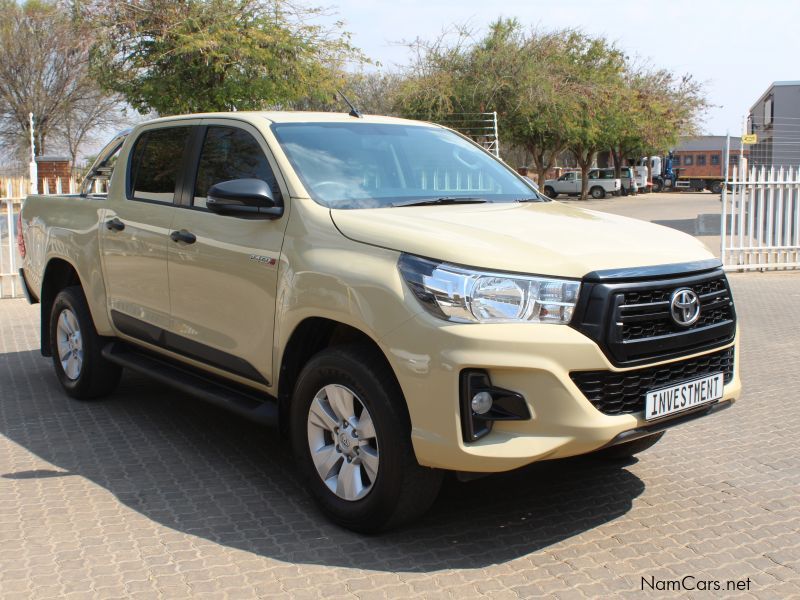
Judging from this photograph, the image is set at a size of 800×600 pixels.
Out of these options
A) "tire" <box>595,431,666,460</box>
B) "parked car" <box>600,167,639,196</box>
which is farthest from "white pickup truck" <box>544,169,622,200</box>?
"tire" <box>595,431,666,460</box>

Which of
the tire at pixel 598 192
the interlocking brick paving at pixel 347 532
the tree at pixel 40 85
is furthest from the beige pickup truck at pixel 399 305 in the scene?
the tire at pixel 598 192

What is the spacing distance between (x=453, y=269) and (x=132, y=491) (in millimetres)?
2260

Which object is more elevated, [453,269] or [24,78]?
[24,78]

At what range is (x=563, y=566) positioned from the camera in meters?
3.72

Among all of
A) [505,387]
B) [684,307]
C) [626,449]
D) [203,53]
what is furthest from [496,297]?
[203,53]

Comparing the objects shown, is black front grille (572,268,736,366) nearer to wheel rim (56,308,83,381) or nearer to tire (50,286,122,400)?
tire (50,286,122,400)

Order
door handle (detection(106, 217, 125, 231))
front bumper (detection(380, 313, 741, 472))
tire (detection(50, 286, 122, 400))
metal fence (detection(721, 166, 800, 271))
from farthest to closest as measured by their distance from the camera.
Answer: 1. metal fence (detection(721, 166, 800, 271))
2. tire (detection(50, 286, 122, 400))
3. door handle (detection(106, 217, 125, 231))
4. front bumper (detection(380, 313, 741, 472))

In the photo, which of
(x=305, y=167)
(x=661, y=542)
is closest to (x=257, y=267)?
(x=305, y=167)

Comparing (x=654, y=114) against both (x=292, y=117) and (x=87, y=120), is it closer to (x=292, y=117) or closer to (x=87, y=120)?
(x=87, y=120)

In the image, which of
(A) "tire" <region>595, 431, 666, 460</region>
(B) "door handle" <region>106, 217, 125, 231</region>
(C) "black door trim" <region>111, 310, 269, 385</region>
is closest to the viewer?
(C) "black door trim" <region>111, 310, 269, 385</region>

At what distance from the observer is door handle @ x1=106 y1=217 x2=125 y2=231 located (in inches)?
224

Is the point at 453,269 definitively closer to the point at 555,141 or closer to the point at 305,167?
→ the point at 305,167

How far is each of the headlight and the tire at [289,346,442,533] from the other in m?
0.44

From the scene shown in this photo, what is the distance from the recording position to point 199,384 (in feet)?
16.5
